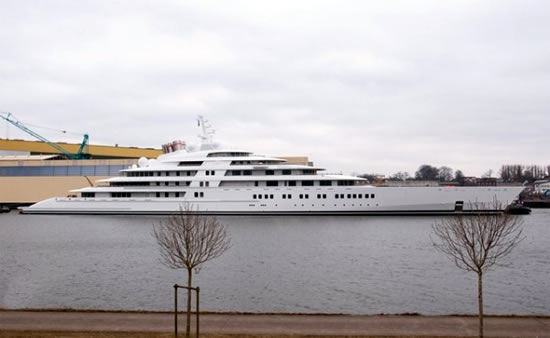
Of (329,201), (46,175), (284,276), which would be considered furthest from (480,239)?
(46,175)

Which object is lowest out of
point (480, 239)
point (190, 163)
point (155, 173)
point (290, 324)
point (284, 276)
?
point (284, 276)

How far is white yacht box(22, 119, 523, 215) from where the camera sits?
51469mm

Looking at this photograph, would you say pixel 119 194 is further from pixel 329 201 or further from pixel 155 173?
pixel 329 201

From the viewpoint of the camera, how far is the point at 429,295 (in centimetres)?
1967

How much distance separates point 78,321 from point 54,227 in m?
34.8

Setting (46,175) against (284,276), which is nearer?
(284,276)

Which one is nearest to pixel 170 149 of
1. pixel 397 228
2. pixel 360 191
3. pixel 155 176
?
pixel 155 176

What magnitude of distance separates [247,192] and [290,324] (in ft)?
136

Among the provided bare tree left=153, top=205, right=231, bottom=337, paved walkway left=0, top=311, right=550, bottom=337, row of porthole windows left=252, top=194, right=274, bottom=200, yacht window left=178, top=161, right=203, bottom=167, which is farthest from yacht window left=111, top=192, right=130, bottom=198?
paved walkway left=0, top=311, right=550, bottom=337

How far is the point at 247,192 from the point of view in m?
54.4

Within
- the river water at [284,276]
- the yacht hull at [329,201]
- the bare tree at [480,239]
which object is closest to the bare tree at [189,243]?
the river water at [284,276]

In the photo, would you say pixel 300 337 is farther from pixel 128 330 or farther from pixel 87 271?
pixel 87 271

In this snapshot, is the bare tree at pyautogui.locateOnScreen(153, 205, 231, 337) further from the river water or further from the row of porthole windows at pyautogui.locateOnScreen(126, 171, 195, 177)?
the row of porthole windows at pyautogui.locateOnScreen(126, 171, 195, 177)

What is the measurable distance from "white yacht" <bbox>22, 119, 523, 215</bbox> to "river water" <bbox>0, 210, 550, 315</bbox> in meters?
13.4
